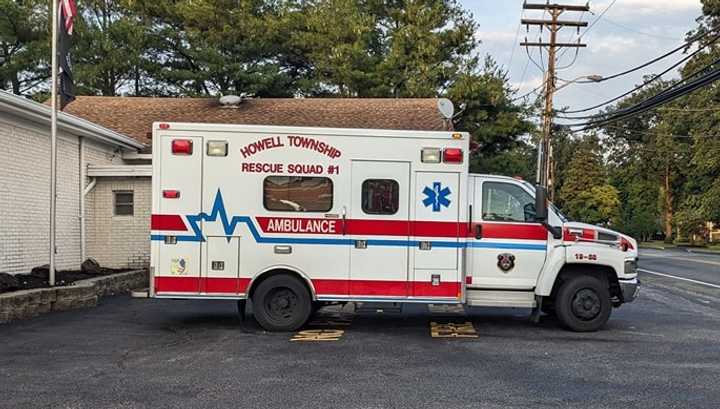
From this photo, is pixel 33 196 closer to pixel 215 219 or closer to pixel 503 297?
pixel 215 219

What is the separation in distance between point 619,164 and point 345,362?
267ft

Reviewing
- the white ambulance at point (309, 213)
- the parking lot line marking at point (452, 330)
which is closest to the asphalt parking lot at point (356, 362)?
the parking lot line marking at point (452, 330)

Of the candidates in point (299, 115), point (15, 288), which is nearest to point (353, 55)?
point (299, 115)

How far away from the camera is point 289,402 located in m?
5.93

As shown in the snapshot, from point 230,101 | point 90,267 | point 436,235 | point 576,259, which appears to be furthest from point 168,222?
point 230,101

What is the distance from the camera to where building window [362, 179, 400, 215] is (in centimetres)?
923

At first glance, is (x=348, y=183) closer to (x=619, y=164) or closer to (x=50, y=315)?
(x=50, y=315)

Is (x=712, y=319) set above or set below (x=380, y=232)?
below

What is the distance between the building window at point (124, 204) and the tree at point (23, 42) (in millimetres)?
19019

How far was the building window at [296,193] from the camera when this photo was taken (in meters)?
9.24

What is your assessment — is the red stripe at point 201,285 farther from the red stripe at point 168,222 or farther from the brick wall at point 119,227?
the brick wall at point 119,227

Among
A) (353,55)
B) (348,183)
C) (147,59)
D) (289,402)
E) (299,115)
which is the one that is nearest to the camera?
(289,402)

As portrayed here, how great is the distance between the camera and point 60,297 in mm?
11102

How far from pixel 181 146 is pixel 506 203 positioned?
15.3ft
